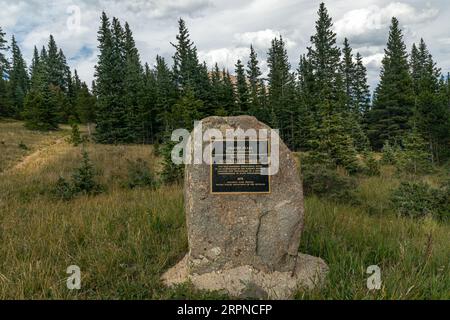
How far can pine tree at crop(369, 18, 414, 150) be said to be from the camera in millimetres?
36625

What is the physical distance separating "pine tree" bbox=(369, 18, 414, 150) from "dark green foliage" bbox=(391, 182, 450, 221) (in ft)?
103

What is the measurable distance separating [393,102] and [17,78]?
72.1 metres

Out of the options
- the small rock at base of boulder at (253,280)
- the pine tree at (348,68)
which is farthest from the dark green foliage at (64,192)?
the pine tree at (348,68)

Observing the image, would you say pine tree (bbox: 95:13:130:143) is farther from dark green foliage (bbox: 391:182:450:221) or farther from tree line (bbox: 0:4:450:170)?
dark green foliage (bbox: 391:182:450:221)

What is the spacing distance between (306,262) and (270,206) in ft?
3.22

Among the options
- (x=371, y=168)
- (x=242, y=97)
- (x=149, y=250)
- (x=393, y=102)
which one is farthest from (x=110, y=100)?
(x=393, y=102)

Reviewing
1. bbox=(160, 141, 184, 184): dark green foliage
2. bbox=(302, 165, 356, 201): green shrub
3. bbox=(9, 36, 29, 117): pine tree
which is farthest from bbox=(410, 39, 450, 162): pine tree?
bbox=(9, 36, 29, 117): pine tree

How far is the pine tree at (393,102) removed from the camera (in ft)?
120

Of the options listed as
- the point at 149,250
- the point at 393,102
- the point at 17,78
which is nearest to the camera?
the point at 149,250

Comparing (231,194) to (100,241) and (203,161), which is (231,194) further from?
(100,241)

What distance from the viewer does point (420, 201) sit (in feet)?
24.5

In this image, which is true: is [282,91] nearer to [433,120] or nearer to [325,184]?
[433,120]

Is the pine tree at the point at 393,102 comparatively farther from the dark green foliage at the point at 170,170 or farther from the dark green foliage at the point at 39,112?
the dark green foliage at the point at 39,112

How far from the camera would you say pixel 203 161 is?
3.84 m
